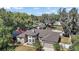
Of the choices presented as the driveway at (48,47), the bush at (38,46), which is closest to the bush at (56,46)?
the driveway at (48,47)

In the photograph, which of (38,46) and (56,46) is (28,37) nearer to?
(38,46)

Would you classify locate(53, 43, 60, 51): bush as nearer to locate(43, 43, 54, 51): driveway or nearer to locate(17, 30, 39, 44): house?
locate(43, 43, 54, 51): driveway

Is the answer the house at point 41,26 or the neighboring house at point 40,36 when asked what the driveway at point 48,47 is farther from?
the house at point 41,26

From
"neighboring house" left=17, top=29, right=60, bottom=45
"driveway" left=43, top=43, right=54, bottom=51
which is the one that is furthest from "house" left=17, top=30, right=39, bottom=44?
"driveway" left=43, top=43, right=54, bottom=51

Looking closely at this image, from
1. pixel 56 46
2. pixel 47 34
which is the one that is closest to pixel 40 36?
pixel 47 34
